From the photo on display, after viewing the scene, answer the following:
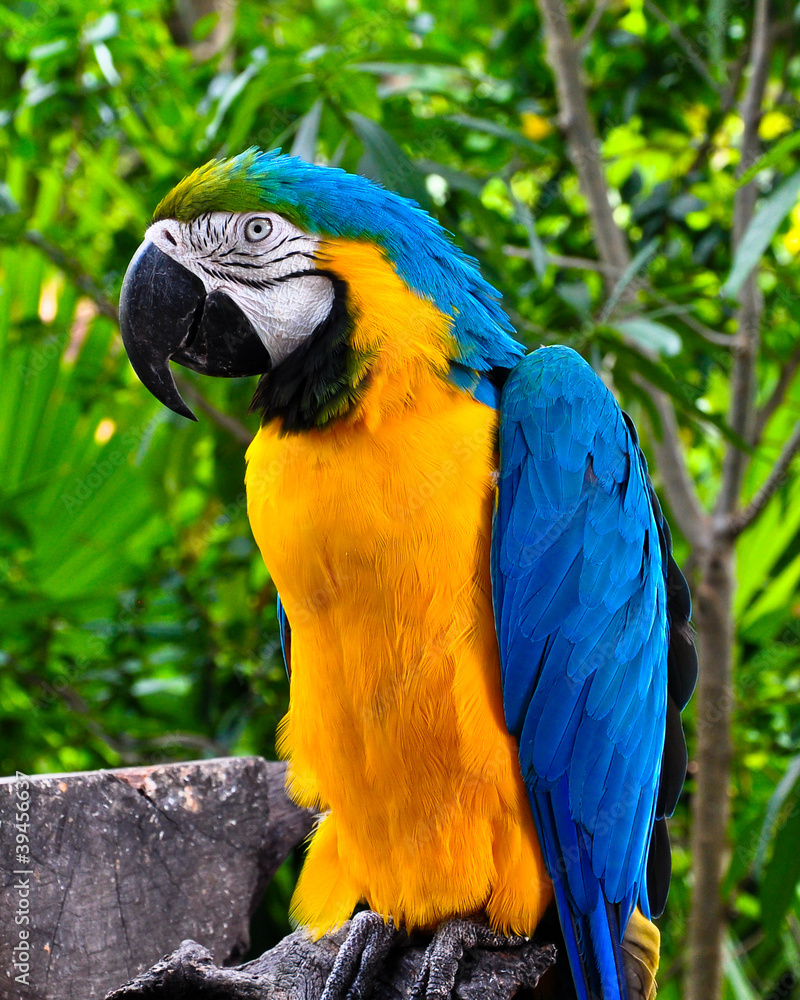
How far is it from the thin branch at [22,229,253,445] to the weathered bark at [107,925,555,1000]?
1.21 meters

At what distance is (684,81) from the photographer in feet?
7.78

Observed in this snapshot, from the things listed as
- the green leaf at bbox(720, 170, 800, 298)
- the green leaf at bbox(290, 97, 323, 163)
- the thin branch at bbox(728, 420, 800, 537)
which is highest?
the green leaf at bbox(290, 97, 323, 163)

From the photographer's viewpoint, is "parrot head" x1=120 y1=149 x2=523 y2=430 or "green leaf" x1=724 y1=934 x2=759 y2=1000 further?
"green leaf" x1=724 y1=934 x2=759 y2=1000

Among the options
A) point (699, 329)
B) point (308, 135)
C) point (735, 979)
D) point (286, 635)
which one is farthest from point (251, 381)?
point (735, 979)

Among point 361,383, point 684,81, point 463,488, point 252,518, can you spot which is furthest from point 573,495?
point 684,81

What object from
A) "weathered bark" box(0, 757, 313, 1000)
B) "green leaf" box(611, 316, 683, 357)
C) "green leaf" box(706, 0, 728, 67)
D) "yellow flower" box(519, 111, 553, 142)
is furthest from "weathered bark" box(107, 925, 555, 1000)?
"yellow flower" box(519, 111, 553, 142)

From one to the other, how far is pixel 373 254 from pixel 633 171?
1.50m

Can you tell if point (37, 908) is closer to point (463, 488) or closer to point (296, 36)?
point (463, 488)

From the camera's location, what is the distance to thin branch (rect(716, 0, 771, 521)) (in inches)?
78.0

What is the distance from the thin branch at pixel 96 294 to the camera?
6.79 ft

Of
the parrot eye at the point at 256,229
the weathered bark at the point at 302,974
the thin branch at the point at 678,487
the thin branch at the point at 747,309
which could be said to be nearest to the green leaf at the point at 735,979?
the thin branch at the point at 678,487

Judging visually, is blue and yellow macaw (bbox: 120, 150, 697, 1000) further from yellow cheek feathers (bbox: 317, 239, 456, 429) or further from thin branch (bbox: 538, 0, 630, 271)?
thin branch (bbox: 538, 0, 630, 271)

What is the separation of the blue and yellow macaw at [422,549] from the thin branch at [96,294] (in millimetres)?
915

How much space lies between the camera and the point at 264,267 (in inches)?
43.7
